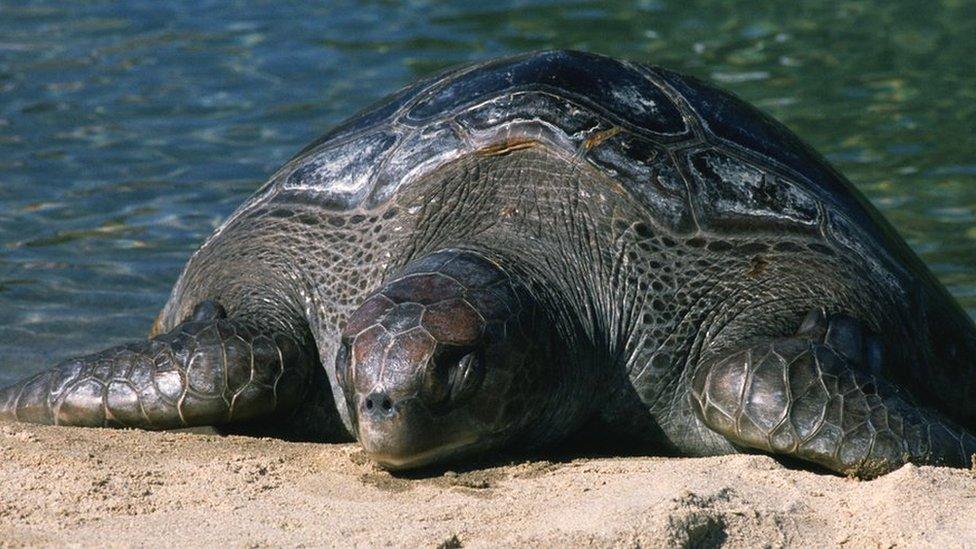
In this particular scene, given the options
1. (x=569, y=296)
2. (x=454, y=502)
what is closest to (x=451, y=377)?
(x=454, y=502)

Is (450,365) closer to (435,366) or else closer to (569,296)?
(435,366)

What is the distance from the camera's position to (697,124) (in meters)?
6.11

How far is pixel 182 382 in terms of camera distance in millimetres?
5566

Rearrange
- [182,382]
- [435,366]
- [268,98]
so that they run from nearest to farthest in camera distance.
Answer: [435,366]
[182,382]
[268,98]

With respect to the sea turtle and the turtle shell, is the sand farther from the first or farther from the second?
the turtle shell

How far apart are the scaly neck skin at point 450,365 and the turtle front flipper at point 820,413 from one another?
61cm

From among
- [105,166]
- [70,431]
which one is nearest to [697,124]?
[70,431]

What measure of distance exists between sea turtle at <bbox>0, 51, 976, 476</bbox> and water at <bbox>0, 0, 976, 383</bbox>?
1995 mm

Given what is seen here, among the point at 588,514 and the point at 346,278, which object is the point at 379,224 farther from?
the point at 588,514

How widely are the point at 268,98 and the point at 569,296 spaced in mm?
7517

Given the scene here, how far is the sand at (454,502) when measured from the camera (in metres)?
4.27

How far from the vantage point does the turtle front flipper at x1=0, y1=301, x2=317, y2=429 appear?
219 inches

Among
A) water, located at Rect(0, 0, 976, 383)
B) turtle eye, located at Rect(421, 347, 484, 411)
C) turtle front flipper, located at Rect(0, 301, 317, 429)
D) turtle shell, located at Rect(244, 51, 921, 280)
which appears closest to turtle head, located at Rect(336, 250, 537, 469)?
turtle eye, located at Rect(421, 347, 484, 411)

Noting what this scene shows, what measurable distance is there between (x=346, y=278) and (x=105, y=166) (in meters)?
5.44
